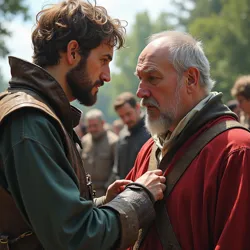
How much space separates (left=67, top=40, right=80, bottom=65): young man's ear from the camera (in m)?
2.69

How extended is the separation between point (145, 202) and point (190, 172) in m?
0.33

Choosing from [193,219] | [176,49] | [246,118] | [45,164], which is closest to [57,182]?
[45,164]

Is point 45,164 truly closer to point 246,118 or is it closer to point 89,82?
point 89,82

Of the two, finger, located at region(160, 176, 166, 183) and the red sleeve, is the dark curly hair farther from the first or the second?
the red sleeve

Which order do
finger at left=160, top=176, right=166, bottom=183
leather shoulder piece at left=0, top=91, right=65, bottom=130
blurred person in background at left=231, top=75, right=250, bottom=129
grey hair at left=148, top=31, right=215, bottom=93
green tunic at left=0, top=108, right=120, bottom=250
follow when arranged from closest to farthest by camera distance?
1. green tunic at left=0, top=108, right=120, bottom=250
2. leather shoulder piece at left=0, top=91, right=65, bottom=130
3. finger at left=160, top=176, right=166, bottom=183
4. grey hair at left=148, top=31, right=215, bottom=93
5. blurred person in background at left=231, top=75, right=250, bottom=129

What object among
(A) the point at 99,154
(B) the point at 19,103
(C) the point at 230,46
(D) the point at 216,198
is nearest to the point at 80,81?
(B) the point at 19,103

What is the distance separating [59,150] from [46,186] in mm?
191

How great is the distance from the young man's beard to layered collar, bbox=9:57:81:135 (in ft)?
0.54

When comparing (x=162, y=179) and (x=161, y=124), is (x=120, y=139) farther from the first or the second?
(x=162, y=179)

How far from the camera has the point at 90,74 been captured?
2729 millimetres

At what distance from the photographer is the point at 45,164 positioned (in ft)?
7.43

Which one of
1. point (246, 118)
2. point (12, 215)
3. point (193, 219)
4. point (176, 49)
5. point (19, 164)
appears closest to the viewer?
point (19, 164)

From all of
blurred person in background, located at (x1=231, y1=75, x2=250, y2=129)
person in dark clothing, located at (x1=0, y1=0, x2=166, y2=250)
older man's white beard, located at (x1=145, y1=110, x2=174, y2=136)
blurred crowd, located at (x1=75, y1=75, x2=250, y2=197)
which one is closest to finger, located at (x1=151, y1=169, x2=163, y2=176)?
person in dark clothing, located at (x1=0, y1=0, x2=166, y2=250)

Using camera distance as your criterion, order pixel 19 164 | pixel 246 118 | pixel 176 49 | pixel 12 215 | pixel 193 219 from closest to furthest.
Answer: pixel 19 164
pixel 12 215
pixel 193 219
pixel 176 49
pixel 246 118
